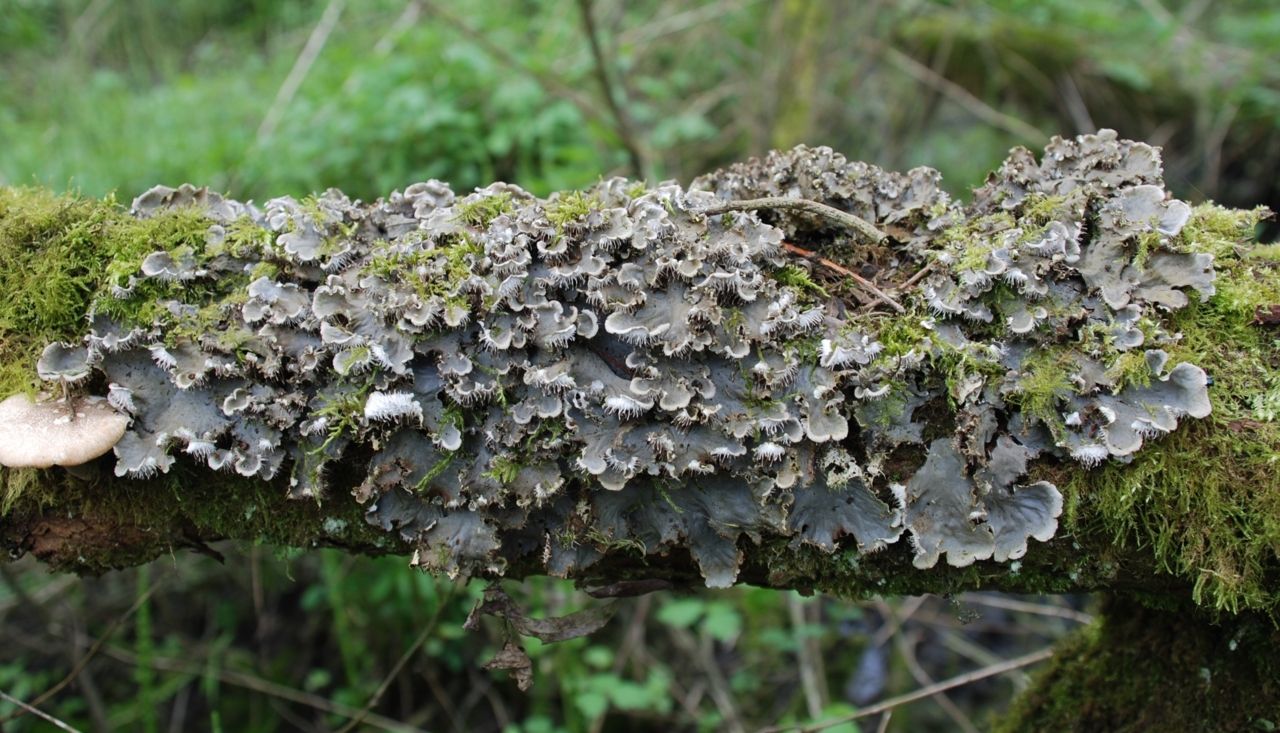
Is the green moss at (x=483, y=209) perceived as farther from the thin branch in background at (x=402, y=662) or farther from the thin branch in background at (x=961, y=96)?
the thin branch in background at (x=961, y=96)

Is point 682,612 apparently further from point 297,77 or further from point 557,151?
point 297,77

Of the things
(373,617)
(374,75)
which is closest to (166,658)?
(373,617)

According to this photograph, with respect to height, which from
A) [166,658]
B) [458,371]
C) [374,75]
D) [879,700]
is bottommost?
[879,700]

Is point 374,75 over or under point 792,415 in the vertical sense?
under

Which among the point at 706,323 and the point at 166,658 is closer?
the point at 706,323

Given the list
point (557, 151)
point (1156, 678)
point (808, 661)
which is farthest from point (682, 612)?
point (557, 151)

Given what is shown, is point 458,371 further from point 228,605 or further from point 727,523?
point 228,605

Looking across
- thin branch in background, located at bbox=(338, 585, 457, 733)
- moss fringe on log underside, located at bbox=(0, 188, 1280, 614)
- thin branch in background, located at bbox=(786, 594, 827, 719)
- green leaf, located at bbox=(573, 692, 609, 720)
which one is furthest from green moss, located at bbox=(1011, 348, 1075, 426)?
thin branch in background, located at bbox=(786, 594, 827, 719)

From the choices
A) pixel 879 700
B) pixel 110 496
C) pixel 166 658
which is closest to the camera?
pixel 110 496

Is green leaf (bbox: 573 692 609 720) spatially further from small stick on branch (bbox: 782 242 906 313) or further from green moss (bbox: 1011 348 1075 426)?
green moss (bbox: 1011 348 1075 426)
